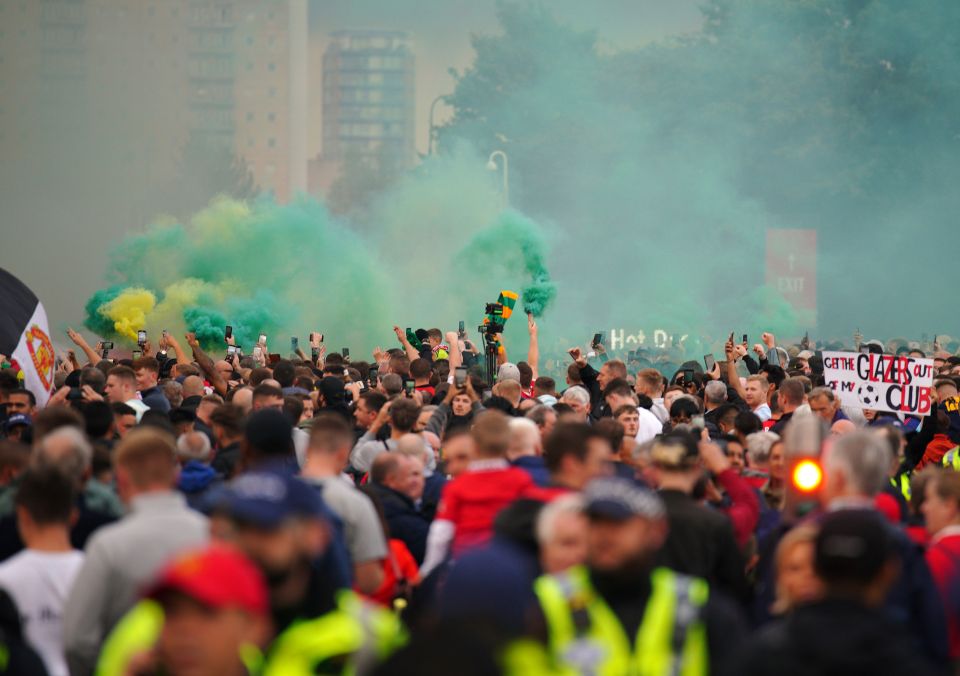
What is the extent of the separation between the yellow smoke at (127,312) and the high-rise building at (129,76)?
49.8ft

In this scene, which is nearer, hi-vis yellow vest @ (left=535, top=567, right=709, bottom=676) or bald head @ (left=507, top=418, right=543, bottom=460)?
hi-vis yellow vest @ (left=535, top=567, right=709, bottom=676)

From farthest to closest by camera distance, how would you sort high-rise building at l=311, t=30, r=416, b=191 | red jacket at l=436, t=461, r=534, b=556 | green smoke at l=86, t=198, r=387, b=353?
1. high-rise building at l=311, t=30, r=416, b=191
2. green smoke at l=86, t=198, r=387, b=353
3. red jacket at l=436, t=461, r=534, b=556

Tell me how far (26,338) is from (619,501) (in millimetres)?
9259

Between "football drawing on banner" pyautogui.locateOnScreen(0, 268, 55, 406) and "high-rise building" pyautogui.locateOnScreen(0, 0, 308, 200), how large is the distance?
31.1 meters

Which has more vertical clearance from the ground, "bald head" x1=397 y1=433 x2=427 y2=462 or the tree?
the tree

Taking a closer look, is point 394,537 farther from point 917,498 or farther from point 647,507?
point 647,507

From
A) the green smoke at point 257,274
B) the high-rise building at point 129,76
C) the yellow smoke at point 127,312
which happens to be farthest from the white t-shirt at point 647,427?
the high-rise building at point 129,76

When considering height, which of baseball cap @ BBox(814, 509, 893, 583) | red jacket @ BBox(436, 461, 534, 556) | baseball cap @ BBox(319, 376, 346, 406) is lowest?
baseball cap @ BBox(319, 376, 346, 406)

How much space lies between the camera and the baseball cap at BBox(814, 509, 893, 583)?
13.6ft

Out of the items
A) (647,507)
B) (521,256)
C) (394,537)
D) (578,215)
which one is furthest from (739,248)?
(647,507)

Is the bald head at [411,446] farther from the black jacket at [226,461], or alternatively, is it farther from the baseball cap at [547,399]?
the baseball cap at [547,399]

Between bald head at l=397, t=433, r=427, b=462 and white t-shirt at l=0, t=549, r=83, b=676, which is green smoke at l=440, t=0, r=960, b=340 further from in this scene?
white t-shirt at l=0, t=549, r=83, b=676

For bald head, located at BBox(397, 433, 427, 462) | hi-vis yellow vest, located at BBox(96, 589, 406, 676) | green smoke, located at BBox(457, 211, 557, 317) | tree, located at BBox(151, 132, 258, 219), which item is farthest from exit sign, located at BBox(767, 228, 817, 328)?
hi-vis yellow vest, located at BBox(96, 589, 406, 676)

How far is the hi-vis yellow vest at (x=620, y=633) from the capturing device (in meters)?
4.31
